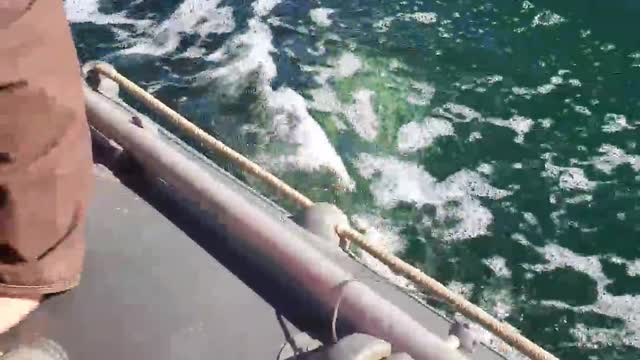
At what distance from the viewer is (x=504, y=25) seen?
7191 millimetres

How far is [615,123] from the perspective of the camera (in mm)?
5934

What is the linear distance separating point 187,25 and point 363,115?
247cm

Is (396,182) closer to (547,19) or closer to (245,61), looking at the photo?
(245,61)

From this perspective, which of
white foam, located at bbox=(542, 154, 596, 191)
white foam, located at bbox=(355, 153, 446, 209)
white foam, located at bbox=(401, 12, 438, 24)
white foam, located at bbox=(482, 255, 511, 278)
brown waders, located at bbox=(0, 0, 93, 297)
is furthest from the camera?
white foam, located at bbox=(401, 12, 438, 24)

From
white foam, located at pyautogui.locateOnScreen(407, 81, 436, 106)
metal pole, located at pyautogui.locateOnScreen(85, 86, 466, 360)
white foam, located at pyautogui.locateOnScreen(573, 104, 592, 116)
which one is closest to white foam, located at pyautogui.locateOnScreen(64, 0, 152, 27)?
white foam, located at pyautogui.locateOnScreen(407, 81, 436, 106)

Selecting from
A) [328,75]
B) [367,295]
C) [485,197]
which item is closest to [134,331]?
[367,295]

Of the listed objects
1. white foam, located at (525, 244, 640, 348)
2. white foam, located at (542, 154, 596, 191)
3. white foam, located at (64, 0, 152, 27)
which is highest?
white foam, located at (64, 0, 152, 27)

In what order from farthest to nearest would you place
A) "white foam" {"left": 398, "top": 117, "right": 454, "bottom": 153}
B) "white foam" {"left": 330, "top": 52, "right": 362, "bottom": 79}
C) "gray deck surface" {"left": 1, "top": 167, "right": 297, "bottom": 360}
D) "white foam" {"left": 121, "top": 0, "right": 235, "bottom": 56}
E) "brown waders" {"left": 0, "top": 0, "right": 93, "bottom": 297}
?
"white foam" {"left": 121, "top": 0, "right": 235, "bottom": 56} < "white foam" {"left": 330, "top": 52, "right": 362, "bottom": 79} < "white foam" {"left": 398, "top": 117, "right": 454, "bottom": 153} < "gray deck surface" {"left": 1, "top": 167, "right": 297, "bottom": 360} < "brown waders" {"left": 0, "top": 0, "right": 93, "bottom": 297}

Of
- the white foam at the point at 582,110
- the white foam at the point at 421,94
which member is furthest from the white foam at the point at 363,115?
the white foam at the point at 582,110

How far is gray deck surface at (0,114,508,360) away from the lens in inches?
81.8

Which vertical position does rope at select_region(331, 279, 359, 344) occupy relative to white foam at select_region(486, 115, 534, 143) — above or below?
above

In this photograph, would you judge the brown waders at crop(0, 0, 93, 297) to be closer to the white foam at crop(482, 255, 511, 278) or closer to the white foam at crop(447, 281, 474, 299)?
the white foam at crop(447, 281, 474, 299)

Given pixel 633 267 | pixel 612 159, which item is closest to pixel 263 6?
pixel 612 159

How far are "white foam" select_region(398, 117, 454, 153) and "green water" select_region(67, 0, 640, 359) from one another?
0.05 feet
